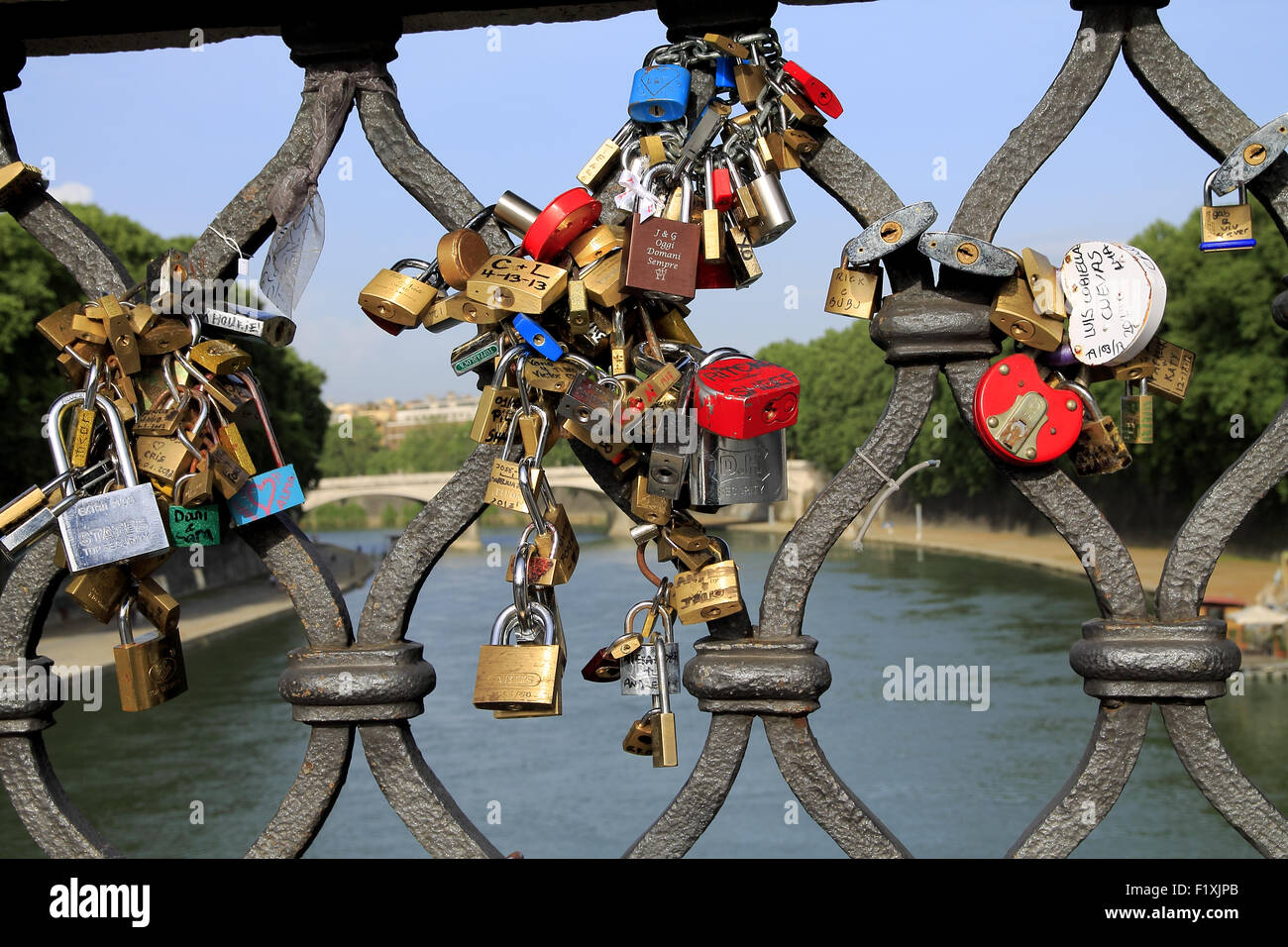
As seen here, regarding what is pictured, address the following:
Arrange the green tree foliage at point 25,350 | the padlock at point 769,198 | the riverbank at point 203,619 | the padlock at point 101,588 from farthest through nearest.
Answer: the riverbank at point 203,619, the green tree foliage at point 25,350, the padlock at point 101,588, the padlock at point 769,198

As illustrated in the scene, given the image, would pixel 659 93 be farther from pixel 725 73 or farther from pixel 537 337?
pixel 537 337

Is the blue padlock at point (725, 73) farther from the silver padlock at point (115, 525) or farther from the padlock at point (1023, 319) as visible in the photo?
the silver padlock at point (115, 525)

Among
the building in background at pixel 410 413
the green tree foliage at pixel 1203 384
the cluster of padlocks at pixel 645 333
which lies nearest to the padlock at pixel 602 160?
the cluster of padlocks at pixel 645 333

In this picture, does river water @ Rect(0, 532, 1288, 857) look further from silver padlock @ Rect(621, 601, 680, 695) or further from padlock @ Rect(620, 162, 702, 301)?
padlock @ Rect(620, 162, 702, 301)

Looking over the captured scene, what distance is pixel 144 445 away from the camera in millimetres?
1616

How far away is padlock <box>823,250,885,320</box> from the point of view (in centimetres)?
152

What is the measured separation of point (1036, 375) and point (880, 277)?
8.8 inches

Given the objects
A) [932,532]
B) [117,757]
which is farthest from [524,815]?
[932,532]

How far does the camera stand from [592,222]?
1526 millimetres

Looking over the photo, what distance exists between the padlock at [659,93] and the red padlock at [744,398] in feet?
1.06

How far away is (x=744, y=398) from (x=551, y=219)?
32cm

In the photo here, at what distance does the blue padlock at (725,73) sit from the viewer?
4.95 feet

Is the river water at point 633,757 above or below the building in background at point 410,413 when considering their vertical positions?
Result: below

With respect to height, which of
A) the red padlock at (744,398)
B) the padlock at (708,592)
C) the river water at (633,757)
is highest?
the red padlock at (744,398)
